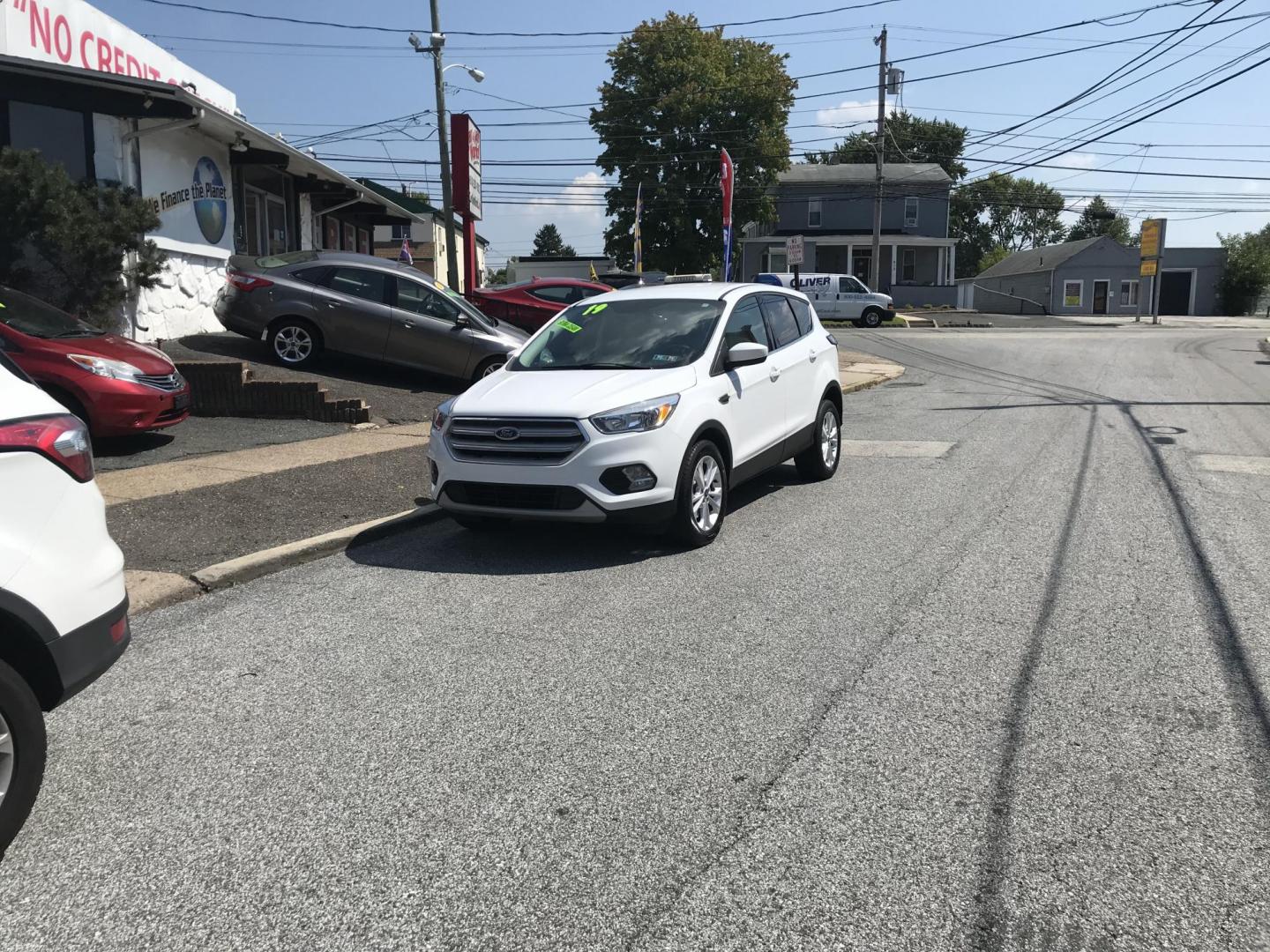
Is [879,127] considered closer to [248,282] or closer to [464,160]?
[464,160]

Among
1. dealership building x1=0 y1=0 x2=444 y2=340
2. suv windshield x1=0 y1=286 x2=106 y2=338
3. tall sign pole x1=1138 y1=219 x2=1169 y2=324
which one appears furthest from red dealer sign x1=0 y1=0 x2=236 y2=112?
tall sign pole x1=1138 y1=219 x2=1169 y2=324

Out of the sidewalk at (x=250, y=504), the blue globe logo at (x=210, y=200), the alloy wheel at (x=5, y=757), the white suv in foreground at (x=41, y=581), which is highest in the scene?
the blue globe logo at (x=210, y=200)

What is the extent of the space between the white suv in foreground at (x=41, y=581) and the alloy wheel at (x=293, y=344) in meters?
11.3

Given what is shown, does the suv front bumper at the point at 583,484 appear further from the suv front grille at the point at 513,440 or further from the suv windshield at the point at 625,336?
the suv windshield at the point at 625,336

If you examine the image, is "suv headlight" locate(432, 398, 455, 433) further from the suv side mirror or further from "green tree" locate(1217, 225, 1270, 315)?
"green tree" locate(1217, 225, 1270, 315)

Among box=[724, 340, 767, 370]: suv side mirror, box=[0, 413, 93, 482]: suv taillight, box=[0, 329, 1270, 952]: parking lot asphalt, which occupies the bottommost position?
box=[0, 329, 1270, 952]: parking lot asphalt

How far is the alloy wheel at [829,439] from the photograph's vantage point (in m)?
9.58

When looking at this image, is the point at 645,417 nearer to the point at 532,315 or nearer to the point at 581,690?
the point at 581,690

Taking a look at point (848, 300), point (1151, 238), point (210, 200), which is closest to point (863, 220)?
point (1151, 238)

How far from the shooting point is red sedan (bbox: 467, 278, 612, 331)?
19891mm

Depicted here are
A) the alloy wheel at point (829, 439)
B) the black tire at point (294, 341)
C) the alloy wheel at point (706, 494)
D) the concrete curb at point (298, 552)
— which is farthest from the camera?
the black tire at point (294, 341)

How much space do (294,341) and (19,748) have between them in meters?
Result: 12.0

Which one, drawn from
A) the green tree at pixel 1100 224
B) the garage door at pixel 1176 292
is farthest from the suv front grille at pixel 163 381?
the green tree at pixel 1100 224

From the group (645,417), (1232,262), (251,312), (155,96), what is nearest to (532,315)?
(251,312)
